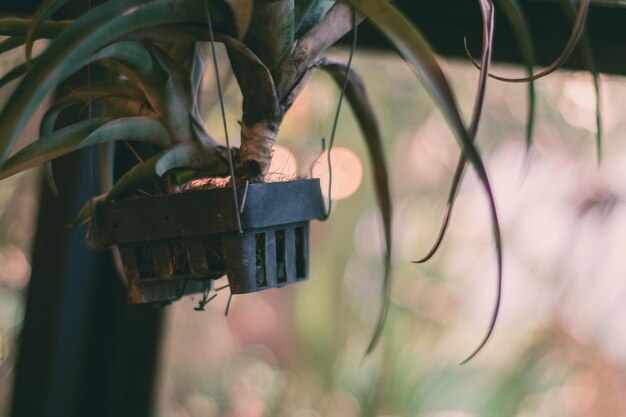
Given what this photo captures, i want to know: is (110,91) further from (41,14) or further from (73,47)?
(73,47)

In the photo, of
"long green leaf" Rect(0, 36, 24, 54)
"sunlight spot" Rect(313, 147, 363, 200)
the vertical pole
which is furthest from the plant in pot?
"sunlight spot" Rect(313, 147, 363, 200)

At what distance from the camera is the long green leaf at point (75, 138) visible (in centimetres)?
Answer: 64

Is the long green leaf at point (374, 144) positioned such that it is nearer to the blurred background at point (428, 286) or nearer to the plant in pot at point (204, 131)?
the plant in pot at point (204, 131)

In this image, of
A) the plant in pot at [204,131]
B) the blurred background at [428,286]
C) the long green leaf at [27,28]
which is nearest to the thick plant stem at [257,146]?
the plant in pot at [204,131]

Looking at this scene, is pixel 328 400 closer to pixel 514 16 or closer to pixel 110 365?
pixel 110 365

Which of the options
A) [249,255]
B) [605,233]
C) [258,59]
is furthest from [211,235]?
[605,233]

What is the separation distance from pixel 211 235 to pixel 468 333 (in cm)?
80

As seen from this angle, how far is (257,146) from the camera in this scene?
0.71 metres

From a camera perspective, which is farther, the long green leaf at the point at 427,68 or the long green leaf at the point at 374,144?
the long green leaf at the point at 374,144

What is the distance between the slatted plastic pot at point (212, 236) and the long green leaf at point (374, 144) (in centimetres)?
7

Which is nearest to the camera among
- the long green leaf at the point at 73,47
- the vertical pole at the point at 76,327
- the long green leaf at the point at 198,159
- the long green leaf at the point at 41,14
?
the long green leaf at the point at 73,47

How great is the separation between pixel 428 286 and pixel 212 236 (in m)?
0.76

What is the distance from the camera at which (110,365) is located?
130cm

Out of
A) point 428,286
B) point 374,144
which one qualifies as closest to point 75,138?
point 374,144
